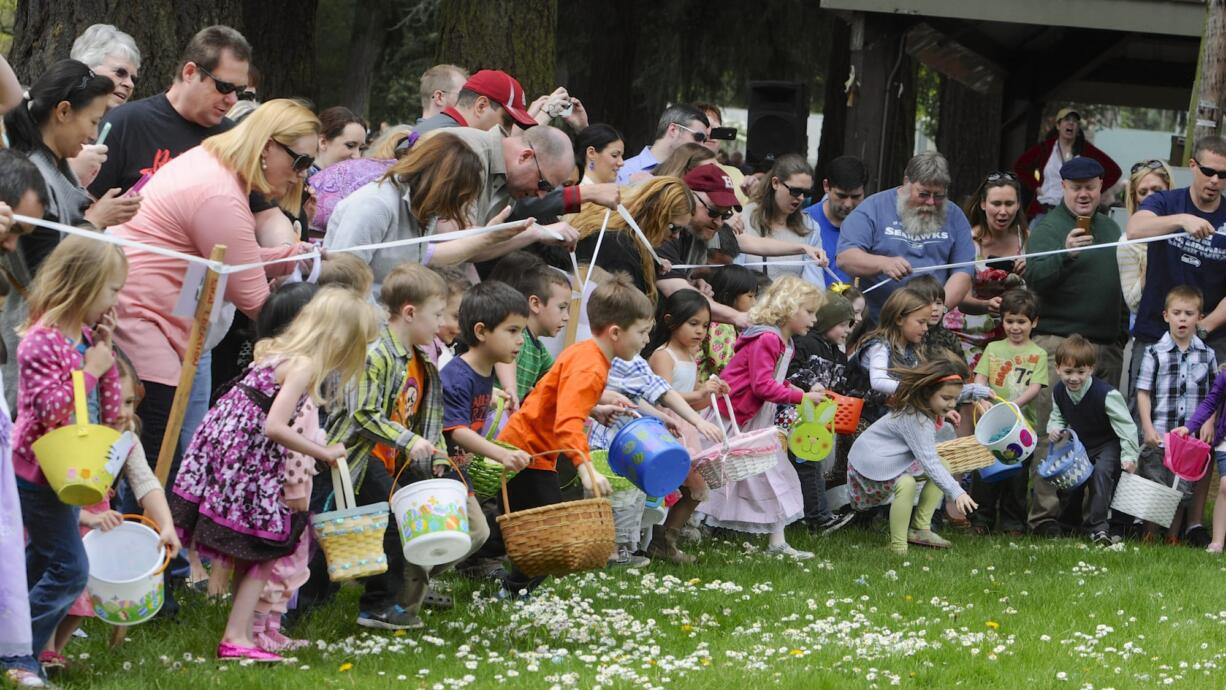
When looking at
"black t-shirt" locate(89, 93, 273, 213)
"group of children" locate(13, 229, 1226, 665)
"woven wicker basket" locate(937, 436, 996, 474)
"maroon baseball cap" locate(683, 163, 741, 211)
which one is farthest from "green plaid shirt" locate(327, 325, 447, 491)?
"woven wicker basket" locate(937, 436, 996, 474)

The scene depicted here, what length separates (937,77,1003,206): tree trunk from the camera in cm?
2028

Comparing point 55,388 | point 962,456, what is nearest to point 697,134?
point 962,456

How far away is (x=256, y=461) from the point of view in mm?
5730

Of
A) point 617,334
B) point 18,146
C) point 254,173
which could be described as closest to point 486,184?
point 617,334

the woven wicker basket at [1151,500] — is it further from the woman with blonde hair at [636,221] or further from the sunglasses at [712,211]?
the woman with blonde hair at [636,221]

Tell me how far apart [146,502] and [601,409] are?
2.39 metres

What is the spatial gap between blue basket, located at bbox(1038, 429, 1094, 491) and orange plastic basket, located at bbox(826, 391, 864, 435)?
1.54 meters

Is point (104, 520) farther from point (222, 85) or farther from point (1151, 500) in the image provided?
point (1151, 500)

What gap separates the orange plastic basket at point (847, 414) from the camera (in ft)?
30.7

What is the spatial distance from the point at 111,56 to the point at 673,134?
13.1 ft

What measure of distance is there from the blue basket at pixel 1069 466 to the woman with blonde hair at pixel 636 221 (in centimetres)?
313

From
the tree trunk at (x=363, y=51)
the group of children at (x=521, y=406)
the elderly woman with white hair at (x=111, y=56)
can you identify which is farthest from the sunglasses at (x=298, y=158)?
the tree trunk at (x=363, y=51)

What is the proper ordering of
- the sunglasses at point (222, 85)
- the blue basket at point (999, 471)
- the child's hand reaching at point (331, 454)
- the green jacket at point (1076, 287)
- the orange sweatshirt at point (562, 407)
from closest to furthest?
1. the child's hand reaching at point (331, 454)
2. the orange sweatshirt at point (562, 407)
3. the sunglasses at point (222, 85)
4. the blue basket at point (999, 471)
5. the green jacket at point (1076, 287)

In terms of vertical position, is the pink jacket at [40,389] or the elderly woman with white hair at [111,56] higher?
the elderly woman with white hair at [111,56]
